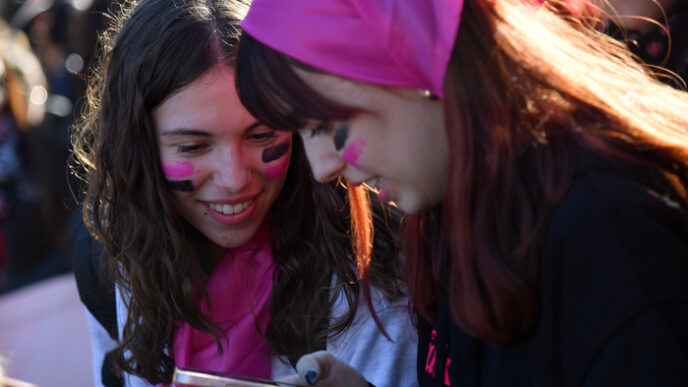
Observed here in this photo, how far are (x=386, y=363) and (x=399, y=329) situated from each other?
3.4 inches

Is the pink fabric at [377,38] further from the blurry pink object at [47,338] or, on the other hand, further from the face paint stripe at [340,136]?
the blurry pink object at [47,338]

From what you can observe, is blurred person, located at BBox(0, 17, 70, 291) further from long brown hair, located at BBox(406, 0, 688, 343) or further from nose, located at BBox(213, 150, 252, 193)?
long brown hair, located at BBox(406, 0, 688, 343)

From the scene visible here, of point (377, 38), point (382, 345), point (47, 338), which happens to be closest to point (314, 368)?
point (382, 345)

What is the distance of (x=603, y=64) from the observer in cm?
115

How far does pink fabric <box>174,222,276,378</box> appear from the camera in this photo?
189 cm

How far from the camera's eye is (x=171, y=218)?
1.80 m

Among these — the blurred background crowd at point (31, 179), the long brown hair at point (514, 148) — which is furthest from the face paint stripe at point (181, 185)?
the blurred background crowd at point (31, 179)

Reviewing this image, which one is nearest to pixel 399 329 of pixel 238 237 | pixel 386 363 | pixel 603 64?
pixel 386 363

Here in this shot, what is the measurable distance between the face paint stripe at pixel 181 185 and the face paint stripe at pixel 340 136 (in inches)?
27.3

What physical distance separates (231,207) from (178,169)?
0.50ft

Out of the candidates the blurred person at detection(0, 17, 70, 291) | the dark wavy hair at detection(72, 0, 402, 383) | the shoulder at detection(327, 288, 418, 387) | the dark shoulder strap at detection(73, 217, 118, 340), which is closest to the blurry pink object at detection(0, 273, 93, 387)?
the blurred person at detection(0, 17, 70, 291)

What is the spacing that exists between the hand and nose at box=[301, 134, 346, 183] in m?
0.44

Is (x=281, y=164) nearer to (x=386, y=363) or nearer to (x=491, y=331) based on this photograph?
(x=386, y=363)

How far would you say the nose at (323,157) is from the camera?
1.16m
